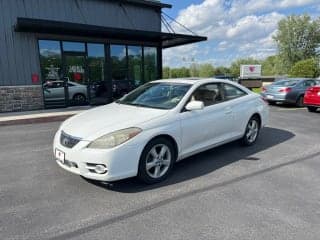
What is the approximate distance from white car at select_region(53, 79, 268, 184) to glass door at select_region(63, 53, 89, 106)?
812 centimetres

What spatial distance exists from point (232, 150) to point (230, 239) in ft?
10.4

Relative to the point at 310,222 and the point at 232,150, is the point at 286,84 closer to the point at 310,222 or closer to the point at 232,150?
the point at 232,150

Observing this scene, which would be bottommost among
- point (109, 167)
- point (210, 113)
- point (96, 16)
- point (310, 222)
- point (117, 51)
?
point (310, 222)

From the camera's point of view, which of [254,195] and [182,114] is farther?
[182,114]

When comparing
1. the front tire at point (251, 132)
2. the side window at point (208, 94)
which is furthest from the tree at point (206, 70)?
the side window at point (208, 94)

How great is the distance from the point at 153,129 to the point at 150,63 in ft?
39.9

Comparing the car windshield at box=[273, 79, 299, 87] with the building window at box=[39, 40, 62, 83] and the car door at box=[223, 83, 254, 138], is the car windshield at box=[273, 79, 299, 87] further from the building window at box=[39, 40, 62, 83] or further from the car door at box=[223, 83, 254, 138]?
the building window at box=[39, 40, 62, 83]

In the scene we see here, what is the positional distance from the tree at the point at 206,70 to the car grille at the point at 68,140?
85391 millimetres

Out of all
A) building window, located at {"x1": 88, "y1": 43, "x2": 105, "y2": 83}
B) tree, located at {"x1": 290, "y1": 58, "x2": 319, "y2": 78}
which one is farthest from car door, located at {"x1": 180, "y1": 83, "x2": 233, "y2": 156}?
tree, located at {"x1": 290, "y1": 58, "x2": 319, "y2": 78}

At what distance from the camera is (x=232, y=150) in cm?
585

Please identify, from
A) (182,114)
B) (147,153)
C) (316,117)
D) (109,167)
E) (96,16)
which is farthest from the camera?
(96,16)

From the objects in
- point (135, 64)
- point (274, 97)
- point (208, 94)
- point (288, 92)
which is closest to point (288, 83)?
point (288, 92)

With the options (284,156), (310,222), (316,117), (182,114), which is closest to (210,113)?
(182,114)

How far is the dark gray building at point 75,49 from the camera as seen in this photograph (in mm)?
11164
